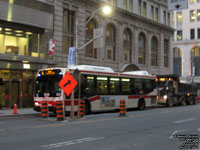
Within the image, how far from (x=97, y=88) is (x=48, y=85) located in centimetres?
388

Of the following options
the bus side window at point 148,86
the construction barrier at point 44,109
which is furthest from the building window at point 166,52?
the construction barrier at point 44,109

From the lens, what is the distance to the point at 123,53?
3938 centimetres

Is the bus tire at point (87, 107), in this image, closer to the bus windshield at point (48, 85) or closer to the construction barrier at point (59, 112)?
the bus windshield at point (48, 85)

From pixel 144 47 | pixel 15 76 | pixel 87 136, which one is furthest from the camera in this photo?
pixel 144 47

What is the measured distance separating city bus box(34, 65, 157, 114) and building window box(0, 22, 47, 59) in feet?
21.0

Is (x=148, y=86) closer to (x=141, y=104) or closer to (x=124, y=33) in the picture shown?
(x=141, y=104)

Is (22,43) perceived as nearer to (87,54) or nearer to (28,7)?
(28,7)

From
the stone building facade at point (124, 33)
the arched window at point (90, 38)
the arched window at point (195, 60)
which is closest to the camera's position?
the stone building facade at point (124, 33)

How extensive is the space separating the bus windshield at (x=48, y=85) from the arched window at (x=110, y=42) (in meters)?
17.6

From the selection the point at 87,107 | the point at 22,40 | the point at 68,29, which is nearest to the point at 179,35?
the point at 68,29

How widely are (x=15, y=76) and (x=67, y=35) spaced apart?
26.6 ft

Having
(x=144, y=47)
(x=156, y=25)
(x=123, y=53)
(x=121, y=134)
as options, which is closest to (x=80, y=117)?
(x=121, y=134)

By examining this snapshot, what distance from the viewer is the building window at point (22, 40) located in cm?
2514

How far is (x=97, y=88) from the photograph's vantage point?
71.9 ft
